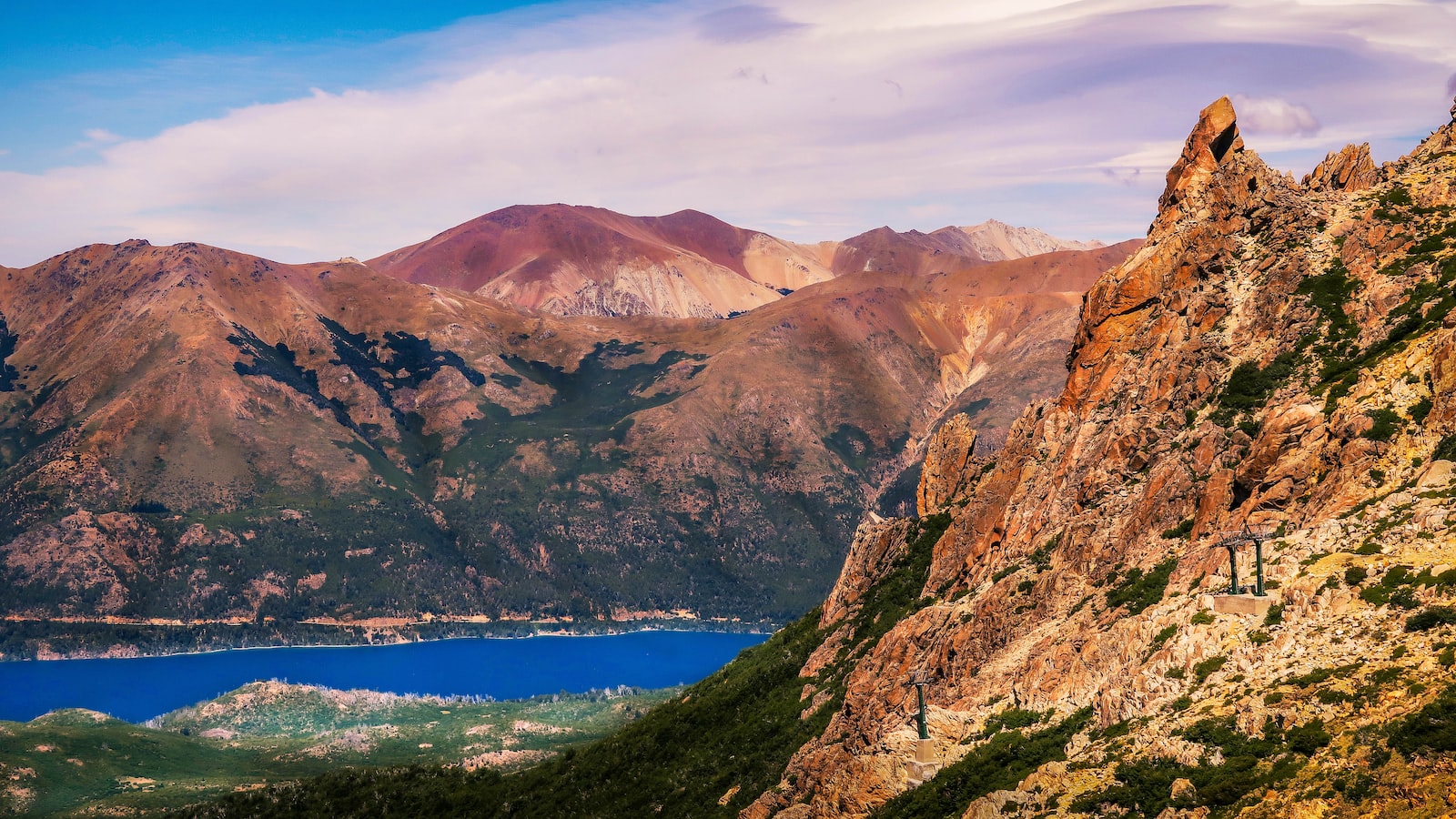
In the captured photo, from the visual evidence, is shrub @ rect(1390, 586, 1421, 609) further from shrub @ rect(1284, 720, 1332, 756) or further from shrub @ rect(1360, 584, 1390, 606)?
shrub @ rect(1284, 720, 1332, 756)

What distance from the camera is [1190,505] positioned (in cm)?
6000

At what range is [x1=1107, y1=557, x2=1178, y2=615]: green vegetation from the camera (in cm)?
5278

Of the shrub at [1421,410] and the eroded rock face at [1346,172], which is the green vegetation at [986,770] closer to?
the shrub at [1421,410]

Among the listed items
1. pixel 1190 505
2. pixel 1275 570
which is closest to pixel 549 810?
pixel 1190 505

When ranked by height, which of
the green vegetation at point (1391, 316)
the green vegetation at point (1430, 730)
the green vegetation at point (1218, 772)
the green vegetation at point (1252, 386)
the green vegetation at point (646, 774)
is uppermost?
the green vegetation at point (1391, 316)

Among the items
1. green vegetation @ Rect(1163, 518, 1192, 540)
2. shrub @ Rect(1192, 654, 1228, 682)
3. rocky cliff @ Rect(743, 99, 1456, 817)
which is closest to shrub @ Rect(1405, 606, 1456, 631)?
rocky cliff @ Rect(743, 99, 1456, 817)

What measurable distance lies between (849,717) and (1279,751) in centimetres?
3720

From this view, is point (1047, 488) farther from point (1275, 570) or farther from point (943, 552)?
point (1275, 570)

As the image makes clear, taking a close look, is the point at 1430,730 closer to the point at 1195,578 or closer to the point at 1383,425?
the point at 1195,578

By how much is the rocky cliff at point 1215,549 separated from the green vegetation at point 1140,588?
0.20m

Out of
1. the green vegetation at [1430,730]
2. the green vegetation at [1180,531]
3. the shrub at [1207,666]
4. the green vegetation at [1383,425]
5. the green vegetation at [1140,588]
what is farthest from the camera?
the green vegetation at [1180,531]

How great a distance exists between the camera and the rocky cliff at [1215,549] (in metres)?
38.5

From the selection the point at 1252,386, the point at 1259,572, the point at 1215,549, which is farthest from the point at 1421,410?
the point at 1252,386

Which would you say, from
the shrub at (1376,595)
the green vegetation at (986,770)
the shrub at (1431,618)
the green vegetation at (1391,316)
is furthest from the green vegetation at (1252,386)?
the shrub at (1431,618)
